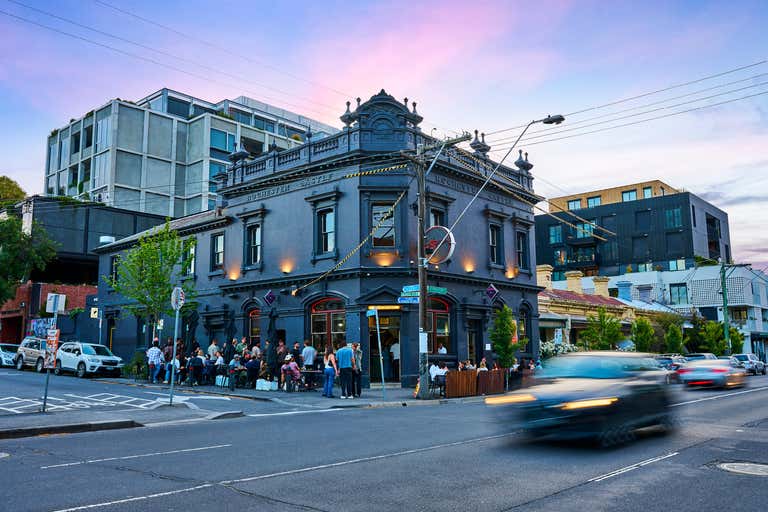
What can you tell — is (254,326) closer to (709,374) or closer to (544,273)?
(709,374)

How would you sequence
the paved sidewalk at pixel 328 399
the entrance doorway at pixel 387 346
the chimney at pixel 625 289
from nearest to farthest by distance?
1. the paved sidewalk at pixel 328 399
2. the entrance doorway at pixel 387 346
3. the chimney at pixel 625 289

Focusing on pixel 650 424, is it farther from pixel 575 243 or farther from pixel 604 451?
pixel 575 243

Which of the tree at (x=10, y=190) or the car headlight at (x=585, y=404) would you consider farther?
the tree at (x=10, y=190)

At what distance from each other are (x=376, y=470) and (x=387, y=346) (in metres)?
18.3

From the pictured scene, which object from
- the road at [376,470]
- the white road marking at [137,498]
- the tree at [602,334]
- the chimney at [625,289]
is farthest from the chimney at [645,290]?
the white road marking at [137,498]

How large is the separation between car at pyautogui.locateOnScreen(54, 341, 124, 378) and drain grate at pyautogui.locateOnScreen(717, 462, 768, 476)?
88.2 ft

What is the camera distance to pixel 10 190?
197 ft

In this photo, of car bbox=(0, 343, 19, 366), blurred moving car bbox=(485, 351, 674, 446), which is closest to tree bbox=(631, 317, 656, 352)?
blurred moving car bbox=(485, 351, 674, 446)

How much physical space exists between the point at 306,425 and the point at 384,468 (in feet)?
18.1

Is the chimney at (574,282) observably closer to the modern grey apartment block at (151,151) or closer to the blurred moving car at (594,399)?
the modern grey apartment block at (151,151)

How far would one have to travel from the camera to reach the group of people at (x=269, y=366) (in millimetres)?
21672

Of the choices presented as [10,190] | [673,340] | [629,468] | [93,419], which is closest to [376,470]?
[629,468]

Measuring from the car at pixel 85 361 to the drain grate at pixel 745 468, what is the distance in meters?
26.9

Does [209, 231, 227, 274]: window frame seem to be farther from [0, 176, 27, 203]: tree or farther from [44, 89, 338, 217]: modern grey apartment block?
[0, 176, 27, 203]: tree
